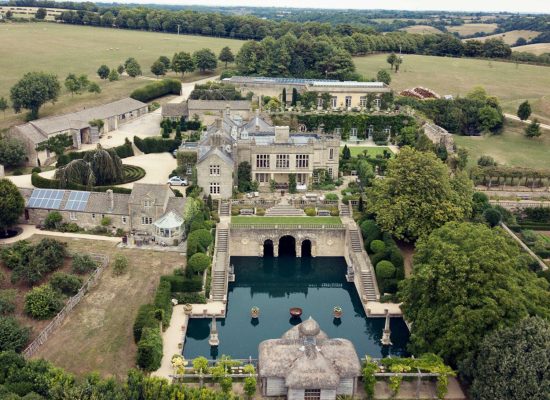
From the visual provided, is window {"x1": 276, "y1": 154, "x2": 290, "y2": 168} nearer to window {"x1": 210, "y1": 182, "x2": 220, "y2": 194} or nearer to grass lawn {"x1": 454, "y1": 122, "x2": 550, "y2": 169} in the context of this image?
window {"x1": 210, "y1": 182, "x2": 220, "y2": 194}

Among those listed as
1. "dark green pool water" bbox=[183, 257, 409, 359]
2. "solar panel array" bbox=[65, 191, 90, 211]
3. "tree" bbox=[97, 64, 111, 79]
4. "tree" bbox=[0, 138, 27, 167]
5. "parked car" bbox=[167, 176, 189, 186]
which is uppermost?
"tree" bbox=[97, 64, 111, 79]

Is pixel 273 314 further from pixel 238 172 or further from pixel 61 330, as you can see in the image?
pixel 238 172

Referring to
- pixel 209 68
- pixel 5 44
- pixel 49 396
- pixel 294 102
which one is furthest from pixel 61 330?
pixel 5 44

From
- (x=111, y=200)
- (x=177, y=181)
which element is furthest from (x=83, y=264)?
(x=177, y=181)

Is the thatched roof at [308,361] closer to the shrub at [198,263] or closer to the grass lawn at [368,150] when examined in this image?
the shrub at [198,263]

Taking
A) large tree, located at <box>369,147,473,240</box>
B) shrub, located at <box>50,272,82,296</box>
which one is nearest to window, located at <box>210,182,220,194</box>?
large tree, located at <box>369,147,473,240</box>

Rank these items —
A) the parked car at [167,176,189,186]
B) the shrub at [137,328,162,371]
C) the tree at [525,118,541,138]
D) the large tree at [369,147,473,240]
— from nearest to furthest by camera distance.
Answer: the shrub at [137,328,162,371]
the large tree at [369,147,473,240]
the parked car at [167,176,189,186]
the tree at [525,118,541,138]

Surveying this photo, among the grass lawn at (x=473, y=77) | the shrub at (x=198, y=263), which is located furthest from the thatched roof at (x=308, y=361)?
the grass lawn at (x=473, y=77)
